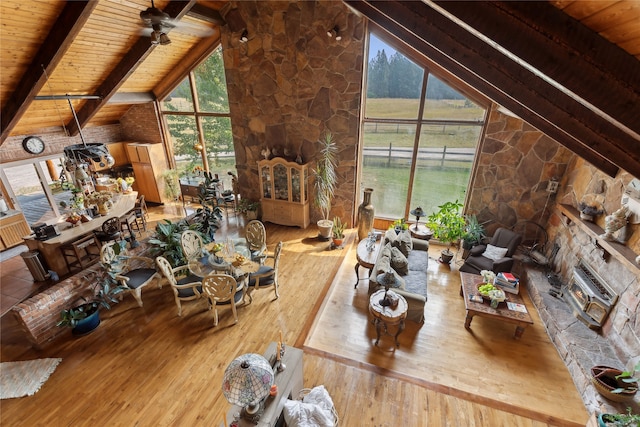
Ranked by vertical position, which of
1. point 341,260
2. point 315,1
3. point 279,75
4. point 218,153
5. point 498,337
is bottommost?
point 498,337

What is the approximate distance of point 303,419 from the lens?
7.58 feet

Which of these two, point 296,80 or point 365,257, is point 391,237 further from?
point 296,80

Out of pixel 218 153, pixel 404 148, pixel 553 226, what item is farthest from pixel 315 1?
pixel 553 226

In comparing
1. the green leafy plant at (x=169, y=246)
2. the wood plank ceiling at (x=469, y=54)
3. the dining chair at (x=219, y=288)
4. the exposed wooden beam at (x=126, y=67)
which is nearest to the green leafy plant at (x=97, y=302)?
the green leafy plant at (x=169, y=246)

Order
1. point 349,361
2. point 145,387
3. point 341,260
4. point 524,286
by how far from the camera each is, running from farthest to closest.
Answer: point 341,260 → point 524,286 → point 349,361 → point 145,387

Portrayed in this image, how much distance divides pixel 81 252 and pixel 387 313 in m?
5.60

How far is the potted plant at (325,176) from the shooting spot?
614cm

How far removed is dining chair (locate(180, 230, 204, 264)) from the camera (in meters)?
4.50

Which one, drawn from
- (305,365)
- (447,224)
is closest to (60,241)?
(305,365)

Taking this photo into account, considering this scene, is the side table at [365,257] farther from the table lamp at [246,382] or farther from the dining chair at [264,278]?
the table lamp at [246,382]

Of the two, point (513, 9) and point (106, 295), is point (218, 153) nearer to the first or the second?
point (106, 295)

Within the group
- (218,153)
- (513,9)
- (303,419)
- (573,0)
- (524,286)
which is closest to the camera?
(573,0)

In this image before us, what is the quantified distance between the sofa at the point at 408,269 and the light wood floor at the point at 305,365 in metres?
0.47

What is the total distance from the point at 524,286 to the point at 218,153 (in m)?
7.65
